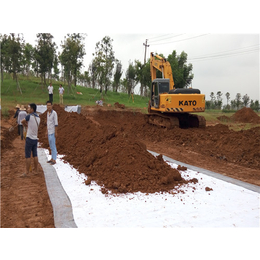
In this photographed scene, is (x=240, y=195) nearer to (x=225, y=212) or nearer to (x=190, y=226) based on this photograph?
(x=225, y=212)

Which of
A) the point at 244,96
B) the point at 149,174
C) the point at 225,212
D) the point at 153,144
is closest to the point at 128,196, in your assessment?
the point at 149,174

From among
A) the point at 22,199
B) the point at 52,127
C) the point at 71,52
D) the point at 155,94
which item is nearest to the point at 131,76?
the point at 71,52

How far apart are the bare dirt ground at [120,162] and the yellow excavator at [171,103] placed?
105cm

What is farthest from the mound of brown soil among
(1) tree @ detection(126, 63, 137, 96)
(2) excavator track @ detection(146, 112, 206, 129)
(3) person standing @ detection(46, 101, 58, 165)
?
(3) person standing @ detection(46, 101, 58, 165)

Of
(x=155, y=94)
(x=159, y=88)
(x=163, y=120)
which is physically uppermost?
(x=159, y=88)

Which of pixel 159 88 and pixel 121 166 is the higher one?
pixel 159 88

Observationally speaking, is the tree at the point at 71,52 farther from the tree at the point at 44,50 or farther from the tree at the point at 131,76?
the tree at the point at 131,76

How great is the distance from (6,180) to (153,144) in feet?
20.3

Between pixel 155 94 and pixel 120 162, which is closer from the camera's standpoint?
pixel 120 162

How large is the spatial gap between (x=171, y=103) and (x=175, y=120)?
109 centimetres

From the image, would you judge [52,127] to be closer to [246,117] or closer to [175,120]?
[175,120]

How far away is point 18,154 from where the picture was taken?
24.5 feet

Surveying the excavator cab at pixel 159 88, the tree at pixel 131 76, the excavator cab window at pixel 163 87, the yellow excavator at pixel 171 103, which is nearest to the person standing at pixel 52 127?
the yellow excavator at pixel 171 103

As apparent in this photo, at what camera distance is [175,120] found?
1149 centimetres
